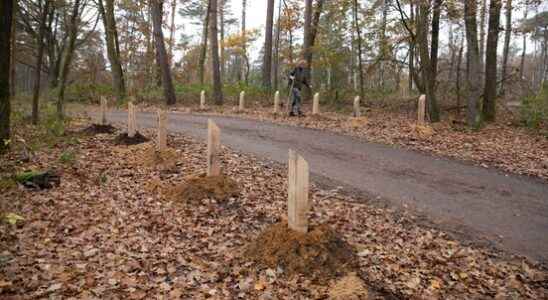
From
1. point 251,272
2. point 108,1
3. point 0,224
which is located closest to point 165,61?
point 108,1

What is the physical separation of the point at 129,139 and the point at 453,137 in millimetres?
9292

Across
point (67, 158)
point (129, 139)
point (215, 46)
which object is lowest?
point (67, 158)

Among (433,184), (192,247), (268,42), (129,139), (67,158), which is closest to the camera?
(192,247)

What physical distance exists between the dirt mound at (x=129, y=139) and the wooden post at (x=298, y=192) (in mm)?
6740

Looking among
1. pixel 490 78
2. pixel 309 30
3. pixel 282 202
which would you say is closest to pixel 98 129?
pixel 282 202

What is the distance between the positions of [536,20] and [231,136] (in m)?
28.7

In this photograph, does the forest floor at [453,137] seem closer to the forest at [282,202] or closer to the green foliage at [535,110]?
the forest at [282,202]

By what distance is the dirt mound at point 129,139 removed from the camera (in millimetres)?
10516

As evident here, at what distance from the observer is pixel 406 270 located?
493 cm

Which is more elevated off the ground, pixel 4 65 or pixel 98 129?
pixel 4 65

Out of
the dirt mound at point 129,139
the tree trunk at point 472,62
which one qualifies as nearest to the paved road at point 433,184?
the dirt mound at point 129,139

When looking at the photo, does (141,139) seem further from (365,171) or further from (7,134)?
(365,171)

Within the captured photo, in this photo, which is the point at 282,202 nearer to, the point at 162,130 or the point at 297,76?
the point at 162,130

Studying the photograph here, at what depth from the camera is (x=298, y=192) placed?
16.4 feet
